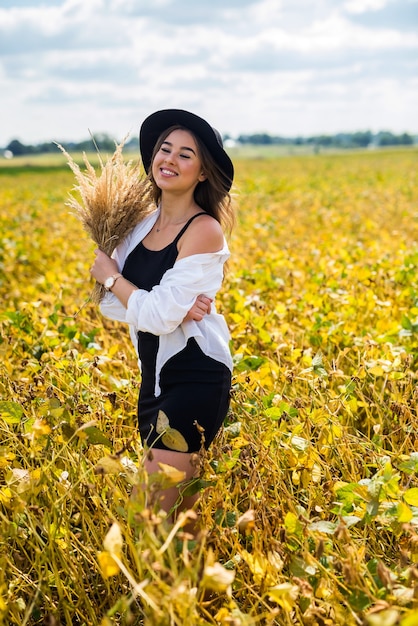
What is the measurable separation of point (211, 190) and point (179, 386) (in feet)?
2.50

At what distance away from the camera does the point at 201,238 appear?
2469 mm

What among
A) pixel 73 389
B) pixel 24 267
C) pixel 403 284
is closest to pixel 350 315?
pixel 403 284

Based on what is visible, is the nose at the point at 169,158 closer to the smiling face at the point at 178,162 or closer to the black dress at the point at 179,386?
the smiling face at the point at 178,162

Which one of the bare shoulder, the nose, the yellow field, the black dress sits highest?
the nose

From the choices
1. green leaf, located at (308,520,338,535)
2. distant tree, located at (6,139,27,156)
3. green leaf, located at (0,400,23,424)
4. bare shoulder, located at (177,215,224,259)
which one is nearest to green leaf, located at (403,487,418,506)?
green leaf, located at (308,520,338,535)

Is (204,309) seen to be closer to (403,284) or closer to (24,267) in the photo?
(403,284)

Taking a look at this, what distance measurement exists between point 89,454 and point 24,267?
4.52m

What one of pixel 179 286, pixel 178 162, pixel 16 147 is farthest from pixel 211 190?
pixel 16 147

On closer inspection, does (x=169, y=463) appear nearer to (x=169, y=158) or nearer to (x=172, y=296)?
(x=172, y=296)

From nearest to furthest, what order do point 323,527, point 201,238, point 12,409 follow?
point 323,527 → point 12,409 → point 201,238

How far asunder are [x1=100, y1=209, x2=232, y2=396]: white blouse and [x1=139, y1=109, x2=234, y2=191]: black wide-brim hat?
32cm

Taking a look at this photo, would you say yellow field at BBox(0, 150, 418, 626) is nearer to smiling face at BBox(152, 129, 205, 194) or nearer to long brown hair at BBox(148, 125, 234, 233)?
long brown hair at BBox(148, 125, 234, 233)

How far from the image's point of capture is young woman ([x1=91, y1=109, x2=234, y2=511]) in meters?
2.36

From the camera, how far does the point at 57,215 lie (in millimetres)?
12188
